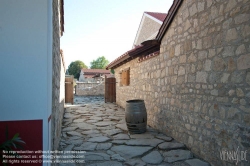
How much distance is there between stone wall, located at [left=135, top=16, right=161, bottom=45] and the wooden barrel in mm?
7521

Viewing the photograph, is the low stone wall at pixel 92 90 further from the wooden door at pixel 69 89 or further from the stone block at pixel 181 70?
the stone block at pixel 181 70

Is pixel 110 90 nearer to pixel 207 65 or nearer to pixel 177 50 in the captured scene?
pixel 177 50

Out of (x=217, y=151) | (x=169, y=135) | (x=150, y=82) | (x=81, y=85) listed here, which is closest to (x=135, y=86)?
(x=150, y=82)

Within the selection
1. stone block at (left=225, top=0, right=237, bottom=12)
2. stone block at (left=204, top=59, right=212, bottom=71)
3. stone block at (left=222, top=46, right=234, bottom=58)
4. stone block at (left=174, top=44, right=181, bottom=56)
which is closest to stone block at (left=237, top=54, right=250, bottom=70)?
stone block at (left=222, top=46, right=234, bottom=58)

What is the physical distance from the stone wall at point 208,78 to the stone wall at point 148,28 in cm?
717

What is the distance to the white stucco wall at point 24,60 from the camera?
1.61 m

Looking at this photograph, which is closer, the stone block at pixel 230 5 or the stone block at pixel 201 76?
the stone block at pixel 230 5

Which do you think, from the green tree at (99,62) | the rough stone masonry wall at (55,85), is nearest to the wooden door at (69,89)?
the rough stone masonry wall at (55,85)

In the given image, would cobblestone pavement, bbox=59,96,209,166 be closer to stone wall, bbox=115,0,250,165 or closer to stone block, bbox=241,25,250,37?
stone wall, bbox=115,0,250,165

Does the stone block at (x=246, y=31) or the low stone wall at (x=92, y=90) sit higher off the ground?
the stone block at (x=246, y=31)

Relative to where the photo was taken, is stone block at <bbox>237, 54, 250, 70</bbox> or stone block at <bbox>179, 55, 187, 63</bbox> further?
stone block at <bbox>179, 55, 187, 63</bbox>

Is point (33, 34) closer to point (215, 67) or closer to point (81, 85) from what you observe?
point (215, 67)

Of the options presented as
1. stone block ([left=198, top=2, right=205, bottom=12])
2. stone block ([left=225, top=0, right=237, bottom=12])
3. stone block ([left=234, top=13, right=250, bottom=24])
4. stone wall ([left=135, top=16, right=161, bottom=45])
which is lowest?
stone block ([left=234, top=13, right=250, bottom=24])

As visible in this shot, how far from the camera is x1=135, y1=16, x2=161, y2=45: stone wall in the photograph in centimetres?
1121
